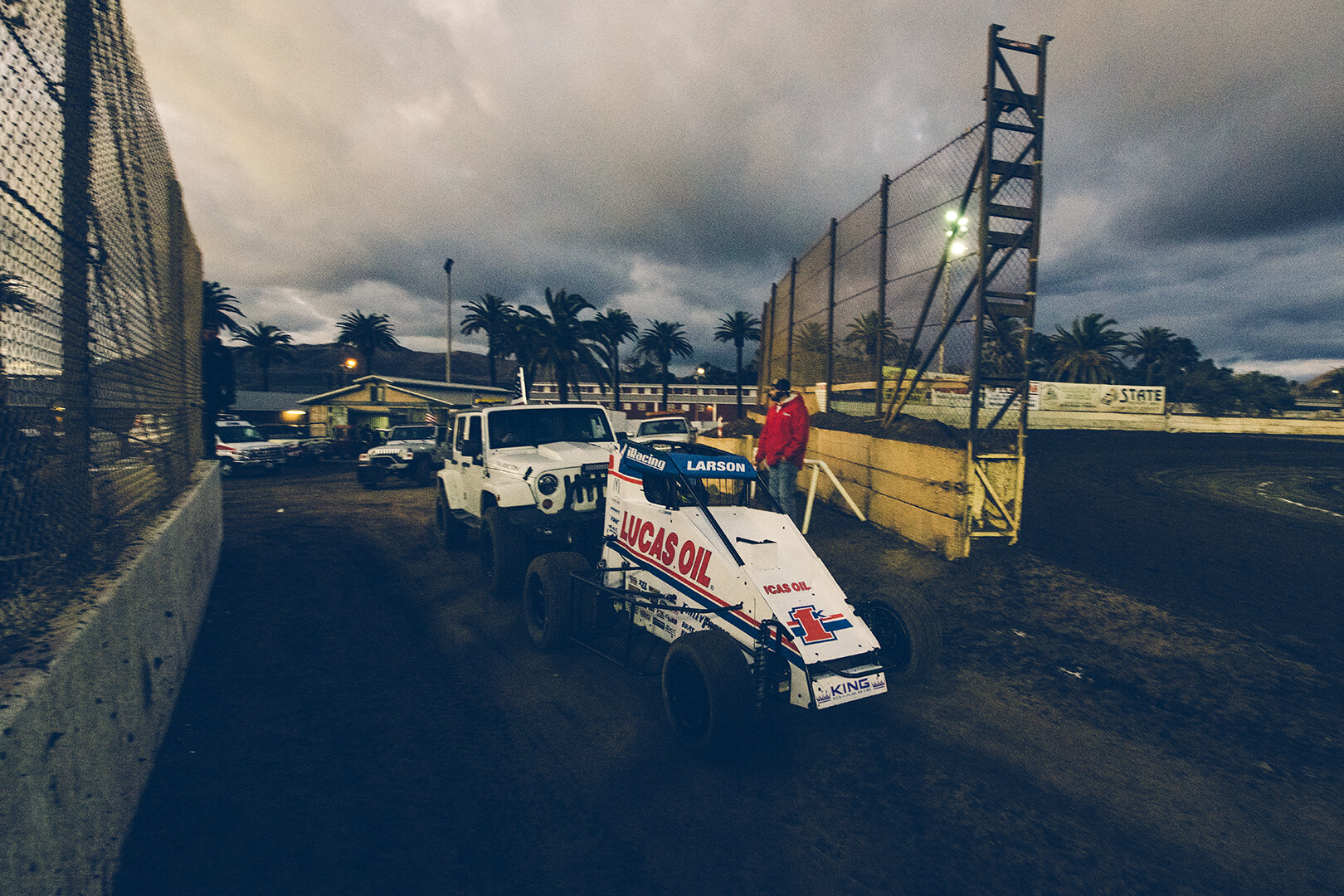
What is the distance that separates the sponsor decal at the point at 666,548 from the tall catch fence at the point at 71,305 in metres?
2.96

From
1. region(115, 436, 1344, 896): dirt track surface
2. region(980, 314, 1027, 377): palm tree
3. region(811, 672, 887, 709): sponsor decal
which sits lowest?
region(115, 436, 1344, 896): dirt track surface

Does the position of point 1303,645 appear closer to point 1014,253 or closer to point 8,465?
point 1014,253

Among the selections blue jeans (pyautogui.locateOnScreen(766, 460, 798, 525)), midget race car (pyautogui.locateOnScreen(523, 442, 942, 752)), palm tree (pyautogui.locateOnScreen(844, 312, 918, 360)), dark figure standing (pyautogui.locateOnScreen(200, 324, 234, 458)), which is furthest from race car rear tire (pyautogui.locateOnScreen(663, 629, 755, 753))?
dark figure standing (pyautogui.locateOnScreen(200, 324, 234, 458))

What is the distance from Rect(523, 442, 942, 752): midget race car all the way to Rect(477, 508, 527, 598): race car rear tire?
3.35 feet

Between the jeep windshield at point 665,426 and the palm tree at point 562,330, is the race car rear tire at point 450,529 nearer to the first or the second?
the jeep windshield at point 665,426

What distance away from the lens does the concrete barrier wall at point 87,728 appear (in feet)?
5.17

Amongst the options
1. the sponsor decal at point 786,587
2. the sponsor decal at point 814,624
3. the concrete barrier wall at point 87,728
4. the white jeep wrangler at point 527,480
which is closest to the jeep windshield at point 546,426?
the white jeep wrangler at point 527,480

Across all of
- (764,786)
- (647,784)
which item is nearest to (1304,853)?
(764,786)

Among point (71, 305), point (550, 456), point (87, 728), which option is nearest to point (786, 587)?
point (87, 728)

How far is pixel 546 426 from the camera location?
23.0ft

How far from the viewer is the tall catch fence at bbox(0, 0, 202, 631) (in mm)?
1988

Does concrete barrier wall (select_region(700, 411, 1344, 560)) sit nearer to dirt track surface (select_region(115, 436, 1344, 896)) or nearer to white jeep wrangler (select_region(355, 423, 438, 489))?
dirt track surface (select_region(115, 436, 1344, 896))

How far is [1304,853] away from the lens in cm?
263

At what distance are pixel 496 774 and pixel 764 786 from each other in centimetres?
144
